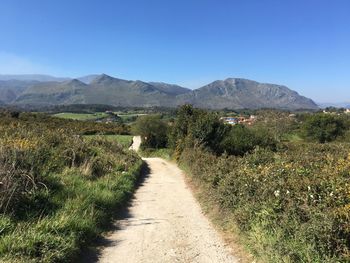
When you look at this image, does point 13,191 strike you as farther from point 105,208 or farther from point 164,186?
point 164,186

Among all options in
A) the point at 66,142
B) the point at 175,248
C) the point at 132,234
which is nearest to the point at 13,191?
the point at 132,234

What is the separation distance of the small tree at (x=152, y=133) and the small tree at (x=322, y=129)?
134 feet

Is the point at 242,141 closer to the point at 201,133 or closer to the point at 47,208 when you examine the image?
the point at 201,133

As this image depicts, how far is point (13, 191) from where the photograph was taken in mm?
6453

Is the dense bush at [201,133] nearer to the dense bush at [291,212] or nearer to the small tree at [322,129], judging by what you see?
the dense bush at [291,212]

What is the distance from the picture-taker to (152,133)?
173 ft

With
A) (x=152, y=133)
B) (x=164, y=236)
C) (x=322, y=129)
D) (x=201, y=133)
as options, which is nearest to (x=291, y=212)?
(x=164, y=236)

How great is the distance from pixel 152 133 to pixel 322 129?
149 feet

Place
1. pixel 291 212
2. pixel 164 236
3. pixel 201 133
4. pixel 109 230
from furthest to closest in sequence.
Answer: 1. pixel 201 133
2. pixel 109 230
3. pixel 164 236
4. pixel 291 212

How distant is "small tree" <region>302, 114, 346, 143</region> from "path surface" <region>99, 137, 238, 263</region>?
→ 246ft

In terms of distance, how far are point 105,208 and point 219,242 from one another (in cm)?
312

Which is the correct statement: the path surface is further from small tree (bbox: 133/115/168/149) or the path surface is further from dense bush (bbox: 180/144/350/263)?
small tree (bbox: 133/115/168/149)

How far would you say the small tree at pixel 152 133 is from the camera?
5181 centimetres

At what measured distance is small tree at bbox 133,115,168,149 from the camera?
51.8m
